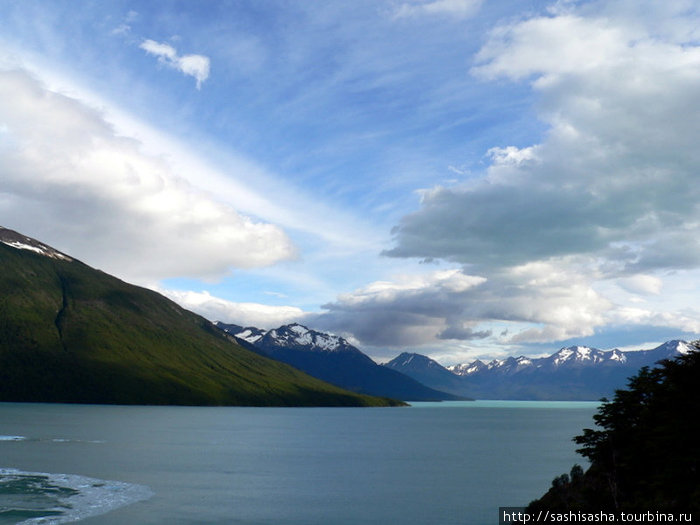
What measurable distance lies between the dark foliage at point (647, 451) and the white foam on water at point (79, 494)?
53.0m

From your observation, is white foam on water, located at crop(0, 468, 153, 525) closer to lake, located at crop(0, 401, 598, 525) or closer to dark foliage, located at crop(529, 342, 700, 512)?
lake, located at crop(0, 401, 598, 525)

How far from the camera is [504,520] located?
7244 cm

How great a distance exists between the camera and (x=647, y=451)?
62.0m

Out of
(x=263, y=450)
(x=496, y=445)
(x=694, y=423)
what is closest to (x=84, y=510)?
(x=694, y=423)

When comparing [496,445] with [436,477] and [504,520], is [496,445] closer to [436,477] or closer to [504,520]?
[436,477]

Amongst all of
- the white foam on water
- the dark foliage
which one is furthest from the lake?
the dark foliage

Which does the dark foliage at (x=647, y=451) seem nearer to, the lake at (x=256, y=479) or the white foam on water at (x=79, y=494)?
the lake at (x=256, y=479)

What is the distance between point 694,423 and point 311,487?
60729 millimetres

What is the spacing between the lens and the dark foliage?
172 feet

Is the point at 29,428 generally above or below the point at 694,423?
below

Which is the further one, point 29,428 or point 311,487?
point 29,428

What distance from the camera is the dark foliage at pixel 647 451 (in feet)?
172

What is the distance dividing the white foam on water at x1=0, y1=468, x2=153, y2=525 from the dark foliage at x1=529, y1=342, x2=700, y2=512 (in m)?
53.0

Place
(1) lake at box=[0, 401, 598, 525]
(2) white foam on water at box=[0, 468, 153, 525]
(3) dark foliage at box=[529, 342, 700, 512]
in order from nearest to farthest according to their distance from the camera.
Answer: (3) dark foliage at box=[529, 342, 700, 512], (2) white foam on water at box=[0, 468, 153, 525], (1) lake at box=[0, 401, 598, 525]
